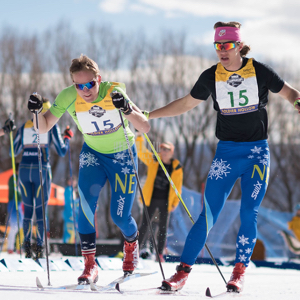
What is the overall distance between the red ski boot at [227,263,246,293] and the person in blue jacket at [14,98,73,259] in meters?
3.48

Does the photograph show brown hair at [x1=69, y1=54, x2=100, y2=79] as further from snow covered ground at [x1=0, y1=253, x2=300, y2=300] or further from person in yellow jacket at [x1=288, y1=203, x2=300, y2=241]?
person in yellow jacket at [x1=288, y1=203, x2=300, y2=241]

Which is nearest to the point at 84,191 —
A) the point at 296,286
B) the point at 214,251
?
the point at 296,286

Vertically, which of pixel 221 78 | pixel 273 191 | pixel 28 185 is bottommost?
pixel 273 191

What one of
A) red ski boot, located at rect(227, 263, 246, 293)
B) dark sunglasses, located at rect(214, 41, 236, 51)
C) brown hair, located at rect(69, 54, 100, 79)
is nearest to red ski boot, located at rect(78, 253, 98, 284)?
red ski boot, located at rect(227, 263, 246, 293)

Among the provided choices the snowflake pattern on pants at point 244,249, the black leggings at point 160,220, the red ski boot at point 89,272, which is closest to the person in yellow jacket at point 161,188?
the black leggings at point 160,220

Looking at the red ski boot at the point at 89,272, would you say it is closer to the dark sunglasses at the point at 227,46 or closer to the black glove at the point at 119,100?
the black glove at the point at 119,100

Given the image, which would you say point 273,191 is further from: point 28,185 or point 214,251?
point 28,185

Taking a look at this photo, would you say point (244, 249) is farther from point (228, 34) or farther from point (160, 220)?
point (160, 220)

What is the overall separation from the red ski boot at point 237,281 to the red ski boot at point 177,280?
0.34 metres

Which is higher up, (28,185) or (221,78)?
(221,78)

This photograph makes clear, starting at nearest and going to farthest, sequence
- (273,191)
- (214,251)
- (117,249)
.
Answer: (117,249) < (214,251) < (273,191)

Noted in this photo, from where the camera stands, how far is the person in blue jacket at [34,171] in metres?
6.45

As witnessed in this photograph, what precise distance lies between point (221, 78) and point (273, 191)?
22.9m

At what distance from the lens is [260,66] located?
12.3 ft
